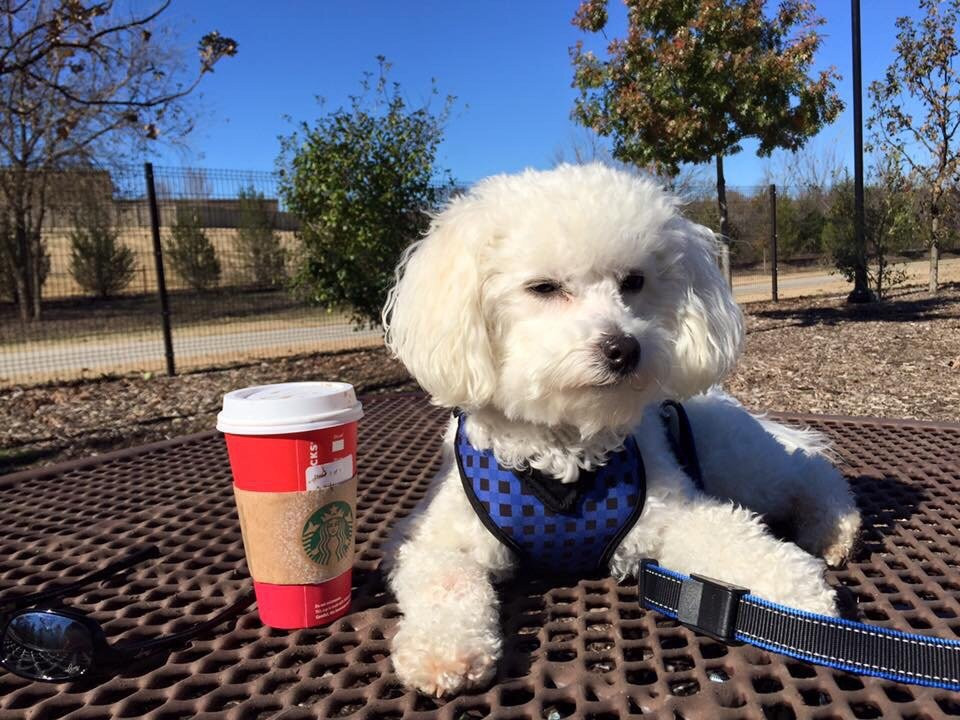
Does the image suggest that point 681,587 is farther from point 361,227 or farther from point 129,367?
point 129,367

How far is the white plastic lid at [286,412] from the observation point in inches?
45.7

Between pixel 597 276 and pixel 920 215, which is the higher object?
pixel 920 215

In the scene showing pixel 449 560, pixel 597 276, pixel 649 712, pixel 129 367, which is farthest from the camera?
pixel 129 367

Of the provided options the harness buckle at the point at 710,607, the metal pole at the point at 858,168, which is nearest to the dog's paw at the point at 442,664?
the harness buckle at the point at 710,607

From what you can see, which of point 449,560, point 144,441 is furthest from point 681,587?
point 144,441

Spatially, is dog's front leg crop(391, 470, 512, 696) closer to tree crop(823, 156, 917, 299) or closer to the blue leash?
the blue leash

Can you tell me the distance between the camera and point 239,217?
37.5ft

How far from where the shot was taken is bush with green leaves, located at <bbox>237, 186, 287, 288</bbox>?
9.98m

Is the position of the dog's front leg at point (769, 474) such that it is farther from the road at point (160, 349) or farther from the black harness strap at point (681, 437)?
the road at point (160, 349)

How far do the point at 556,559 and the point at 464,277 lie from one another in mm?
629

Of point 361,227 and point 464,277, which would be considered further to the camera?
point 361,227

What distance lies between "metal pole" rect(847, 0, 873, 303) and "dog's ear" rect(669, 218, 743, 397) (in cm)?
1058

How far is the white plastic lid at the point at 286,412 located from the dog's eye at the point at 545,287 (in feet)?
1.76

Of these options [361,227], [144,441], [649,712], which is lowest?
[144,441]
